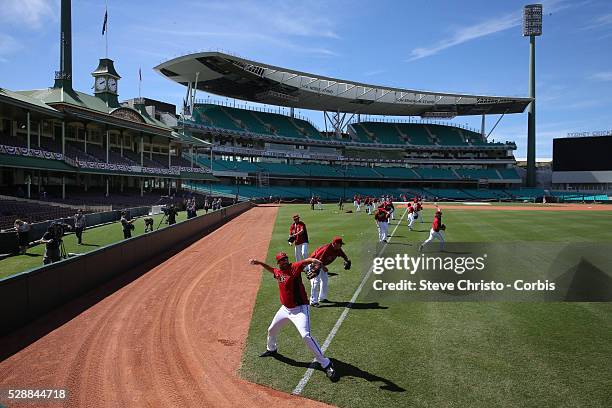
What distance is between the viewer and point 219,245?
824 inches

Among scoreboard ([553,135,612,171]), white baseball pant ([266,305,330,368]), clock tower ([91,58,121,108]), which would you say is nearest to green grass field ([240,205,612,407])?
white baseball pant ([266,305,330,368])

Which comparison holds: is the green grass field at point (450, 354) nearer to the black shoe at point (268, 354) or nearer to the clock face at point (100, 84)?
the black shoe at point (268, 354)

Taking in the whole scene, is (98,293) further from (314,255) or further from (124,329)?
(314,255)

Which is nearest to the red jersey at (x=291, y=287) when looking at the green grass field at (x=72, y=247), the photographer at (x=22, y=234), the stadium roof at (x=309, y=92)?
the green grass field at (x=72, y=247)

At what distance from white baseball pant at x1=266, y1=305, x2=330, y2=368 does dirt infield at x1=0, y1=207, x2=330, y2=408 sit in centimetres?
72

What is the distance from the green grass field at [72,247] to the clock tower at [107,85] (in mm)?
26758

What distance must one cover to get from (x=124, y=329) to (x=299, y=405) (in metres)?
5.14

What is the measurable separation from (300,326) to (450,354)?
2.67m

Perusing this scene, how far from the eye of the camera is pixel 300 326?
6891 millimetres

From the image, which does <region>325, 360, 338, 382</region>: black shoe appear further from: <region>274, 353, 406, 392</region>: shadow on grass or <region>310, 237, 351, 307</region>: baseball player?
<region>310, 237, 351, 307</region>: baseball player

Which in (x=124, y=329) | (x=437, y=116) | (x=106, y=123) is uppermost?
(x=437, y=116)

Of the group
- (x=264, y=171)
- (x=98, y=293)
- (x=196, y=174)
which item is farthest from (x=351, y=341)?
(x=264, y=171)

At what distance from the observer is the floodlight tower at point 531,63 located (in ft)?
272

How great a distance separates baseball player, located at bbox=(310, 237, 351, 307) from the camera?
9672 millimetres
